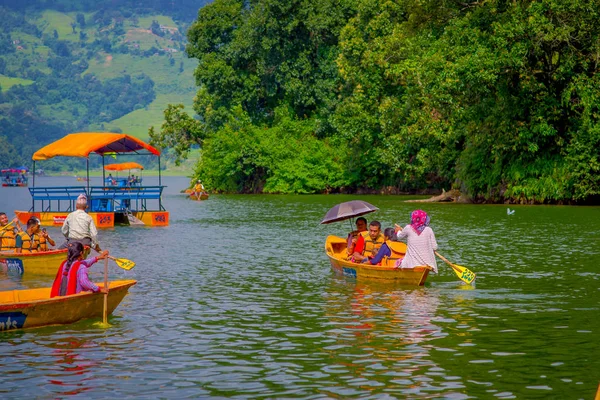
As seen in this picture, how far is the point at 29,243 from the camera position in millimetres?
25984

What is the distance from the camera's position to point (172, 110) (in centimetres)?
9381

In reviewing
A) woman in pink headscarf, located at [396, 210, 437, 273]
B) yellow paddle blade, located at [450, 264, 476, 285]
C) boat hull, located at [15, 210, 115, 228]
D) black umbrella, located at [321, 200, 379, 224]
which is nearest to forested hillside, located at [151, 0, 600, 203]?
boat hull, located at [15, 210, 115, 228]

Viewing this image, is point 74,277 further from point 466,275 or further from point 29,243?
point 29,243

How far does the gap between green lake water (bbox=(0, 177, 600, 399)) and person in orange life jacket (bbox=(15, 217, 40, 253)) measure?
4.53 ft

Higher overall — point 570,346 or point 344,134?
point 344,134

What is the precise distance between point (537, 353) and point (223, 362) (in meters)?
4.79

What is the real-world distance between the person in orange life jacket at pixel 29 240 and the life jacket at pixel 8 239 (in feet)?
1.00

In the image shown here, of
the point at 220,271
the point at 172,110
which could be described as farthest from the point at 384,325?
the point at 172,110

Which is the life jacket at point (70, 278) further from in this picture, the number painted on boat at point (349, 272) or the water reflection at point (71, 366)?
the number painted on boat at point (349, 272)

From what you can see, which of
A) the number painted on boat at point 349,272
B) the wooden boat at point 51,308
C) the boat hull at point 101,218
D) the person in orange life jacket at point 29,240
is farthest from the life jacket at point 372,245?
the boat hull at point 101,218

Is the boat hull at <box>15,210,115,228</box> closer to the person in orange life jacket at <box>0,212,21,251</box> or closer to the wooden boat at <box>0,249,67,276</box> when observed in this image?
the person in orange life jacket at <box>0,212,21,251</box>

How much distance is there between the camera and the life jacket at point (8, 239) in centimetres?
2617

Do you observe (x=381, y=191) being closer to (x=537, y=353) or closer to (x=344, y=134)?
(x=344, y=134)

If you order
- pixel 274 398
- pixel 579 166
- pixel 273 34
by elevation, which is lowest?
pixel 274 398
